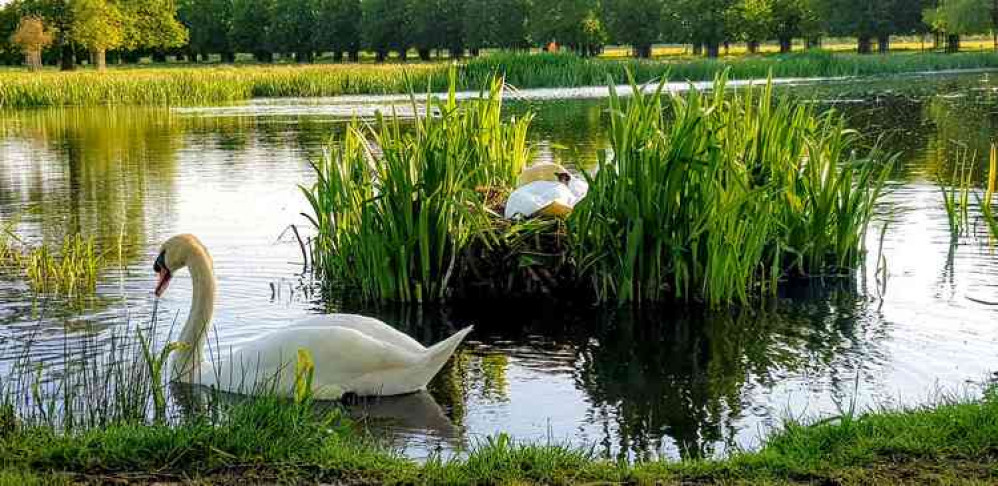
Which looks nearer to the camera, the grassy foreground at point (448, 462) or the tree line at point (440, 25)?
the grassy foreground at point (448, 462)

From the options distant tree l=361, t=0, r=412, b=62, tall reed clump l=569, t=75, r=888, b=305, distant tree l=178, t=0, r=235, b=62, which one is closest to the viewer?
tall reed clump l=569, t=75, r=888, b=305

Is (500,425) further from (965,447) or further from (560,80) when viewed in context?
(560,80)

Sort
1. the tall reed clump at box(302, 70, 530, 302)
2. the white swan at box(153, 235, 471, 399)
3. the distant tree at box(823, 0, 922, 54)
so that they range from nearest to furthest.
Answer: the white swan at box(153, 235, 471, 399) < the tall reed clump at box(302, 70, 530, 302) < the distant tree at box(823, 0, 922, 54)

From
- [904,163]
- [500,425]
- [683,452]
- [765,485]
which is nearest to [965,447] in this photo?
[765,485]

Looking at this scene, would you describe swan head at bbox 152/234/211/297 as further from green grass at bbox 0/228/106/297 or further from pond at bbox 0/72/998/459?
green grass at bbox 0/228/106/297

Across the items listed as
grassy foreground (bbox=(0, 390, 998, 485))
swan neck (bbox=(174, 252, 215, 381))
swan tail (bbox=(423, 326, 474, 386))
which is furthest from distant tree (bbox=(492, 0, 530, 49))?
grassy foreground (bbox=(0, 390, 998, 485))

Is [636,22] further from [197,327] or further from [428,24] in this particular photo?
[197,327]

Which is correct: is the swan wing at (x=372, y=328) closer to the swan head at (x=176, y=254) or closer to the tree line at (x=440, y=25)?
the swan head at (x=176, y=254)

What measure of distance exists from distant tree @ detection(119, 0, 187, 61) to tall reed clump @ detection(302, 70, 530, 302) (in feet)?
297

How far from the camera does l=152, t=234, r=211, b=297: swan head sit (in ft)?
28.1

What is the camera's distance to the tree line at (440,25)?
89812 mm

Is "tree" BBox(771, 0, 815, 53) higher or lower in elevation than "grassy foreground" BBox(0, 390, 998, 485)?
higher

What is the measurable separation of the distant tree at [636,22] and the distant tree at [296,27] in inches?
1189

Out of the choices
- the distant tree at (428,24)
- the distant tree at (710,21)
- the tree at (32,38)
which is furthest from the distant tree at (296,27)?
the distant tree at (710,21)
